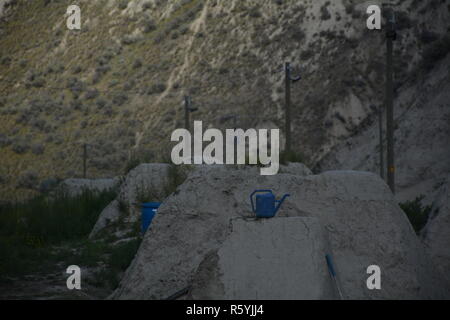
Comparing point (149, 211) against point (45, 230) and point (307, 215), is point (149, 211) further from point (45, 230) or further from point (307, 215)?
point (45, 230)

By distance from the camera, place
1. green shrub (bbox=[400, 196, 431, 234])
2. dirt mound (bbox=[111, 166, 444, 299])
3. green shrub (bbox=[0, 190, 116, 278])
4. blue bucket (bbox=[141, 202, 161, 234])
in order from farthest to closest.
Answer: blue bucket (bbox=[141, 202, 161, 234]) < green shrub (bbox=[0, 190, 116, 278]) < green shrub (bbox=[400, 196, 431, 234]) < dirt mound (bbox=[111, 166, 444, 299])

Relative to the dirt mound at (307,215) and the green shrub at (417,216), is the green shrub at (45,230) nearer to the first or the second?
the dirt mound at (307,215)

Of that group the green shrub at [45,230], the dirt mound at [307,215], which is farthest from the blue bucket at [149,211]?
the dirt mound at [307,215]

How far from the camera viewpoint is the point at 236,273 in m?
4.63

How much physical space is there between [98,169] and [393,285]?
35373mm

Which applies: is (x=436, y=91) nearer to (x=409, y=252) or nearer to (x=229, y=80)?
(x=229, y=80)

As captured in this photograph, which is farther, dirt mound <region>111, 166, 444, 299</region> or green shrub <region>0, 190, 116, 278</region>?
green shrub <region>0, 190, 116, 278</region>

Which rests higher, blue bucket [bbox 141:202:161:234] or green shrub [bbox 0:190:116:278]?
blue bucket [bbox 141:202:161:234]

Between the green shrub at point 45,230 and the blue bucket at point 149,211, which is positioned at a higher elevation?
the blue bucket at point 149,211

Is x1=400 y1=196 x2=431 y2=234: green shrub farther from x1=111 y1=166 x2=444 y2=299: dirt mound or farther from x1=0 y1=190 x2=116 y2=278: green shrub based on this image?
x1=0 y1=190 x2=116 y2=278: green shrub

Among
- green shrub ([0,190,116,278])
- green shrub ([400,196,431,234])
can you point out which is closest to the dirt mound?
green shrub ([400,196,431,234])

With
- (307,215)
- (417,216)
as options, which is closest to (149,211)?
(307,215)

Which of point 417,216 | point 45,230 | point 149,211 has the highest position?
point 149,211
